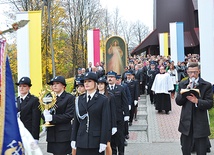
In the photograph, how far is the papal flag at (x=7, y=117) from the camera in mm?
2705

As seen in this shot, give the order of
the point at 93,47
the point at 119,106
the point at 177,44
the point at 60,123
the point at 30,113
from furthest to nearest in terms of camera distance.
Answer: the point at 177,44
the point at 93,47
the point at 119,106
the point at 30,113
the point at 60,123

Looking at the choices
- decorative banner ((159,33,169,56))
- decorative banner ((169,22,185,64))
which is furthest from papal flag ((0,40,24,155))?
decorative banner ((159,33,169,56))

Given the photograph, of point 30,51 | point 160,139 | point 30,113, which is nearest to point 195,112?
point 30,113

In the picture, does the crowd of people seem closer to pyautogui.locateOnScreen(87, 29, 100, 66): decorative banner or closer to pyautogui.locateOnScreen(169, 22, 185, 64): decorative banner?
pyautogui.locateOnScreen(87, 29, 100, 66): decorative banner

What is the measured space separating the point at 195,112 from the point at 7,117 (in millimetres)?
3504

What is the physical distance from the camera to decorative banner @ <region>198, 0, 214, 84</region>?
31.2 feet

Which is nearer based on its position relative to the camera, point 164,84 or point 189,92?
point 189,92

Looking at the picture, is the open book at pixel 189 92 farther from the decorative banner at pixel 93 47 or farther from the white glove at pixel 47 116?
the decorative banner at pixel 93 47

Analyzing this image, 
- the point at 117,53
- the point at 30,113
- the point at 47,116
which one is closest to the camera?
the point at 47,116

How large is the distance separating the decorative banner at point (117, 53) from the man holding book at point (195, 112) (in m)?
A: 14.9

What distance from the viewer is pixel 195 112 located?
17.3 feet

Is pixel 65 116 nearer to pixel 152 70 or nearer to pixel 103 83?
pixel 103 83

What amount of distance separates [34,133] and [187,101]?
2684 millimetres

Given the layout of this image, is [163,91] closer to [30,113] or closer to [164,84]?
[164,84]
